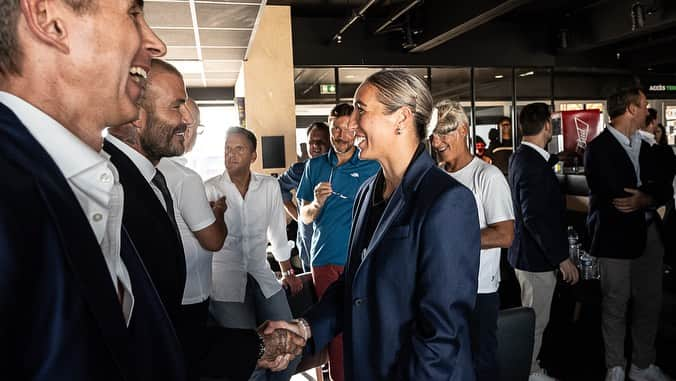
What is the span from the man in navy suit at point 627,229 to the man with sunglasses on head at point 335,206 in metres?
1.49

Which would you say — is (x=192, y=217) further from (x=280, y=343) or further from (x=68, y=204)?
(x=68, y=204)

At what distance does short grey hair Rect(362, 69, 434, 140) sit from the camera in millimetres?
1527

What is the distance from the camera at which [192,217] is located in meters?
2.02

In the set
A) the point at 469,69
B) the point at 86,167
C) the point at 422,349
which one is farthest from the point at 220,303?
the point at 469,69

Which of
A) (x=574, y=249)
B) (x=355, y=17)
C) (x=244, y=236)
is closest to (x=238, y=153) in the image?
(x=244, y=236)

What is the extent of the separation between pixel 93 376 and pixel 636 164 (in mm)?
3381

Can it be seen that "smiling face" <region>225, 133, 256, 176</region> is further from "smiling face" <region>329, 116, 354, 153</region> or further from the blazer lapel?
the blazer lapel

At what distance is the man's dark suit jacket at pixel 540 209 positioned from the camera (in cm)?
299

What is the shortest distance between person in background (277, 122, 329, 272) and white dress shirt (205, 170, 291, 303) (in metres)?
0.58

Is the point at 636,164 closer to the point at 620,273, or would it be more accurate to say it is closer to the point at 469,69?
the point at 620,273

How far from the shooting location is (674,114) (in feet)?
43.1

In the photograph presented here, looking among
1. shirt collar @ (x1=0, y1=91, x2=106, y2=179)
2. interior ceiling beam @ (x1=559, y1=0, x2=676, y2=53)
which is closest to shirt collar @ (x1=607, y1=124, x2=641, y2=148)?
shirt collar @ (x1=0, y1=91, x2=106, y2=179)

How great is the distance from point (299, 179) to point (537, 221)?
5.98 ft

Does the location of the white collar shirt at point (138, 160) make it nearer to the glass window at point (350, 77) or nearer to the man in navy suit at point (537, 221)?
the man in navy suit at point (537, 221)
